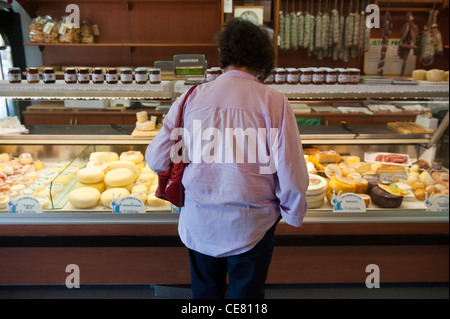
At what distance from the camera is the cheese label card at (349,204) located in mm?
2500

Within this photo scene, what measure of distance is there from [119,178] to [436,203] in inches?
86.8

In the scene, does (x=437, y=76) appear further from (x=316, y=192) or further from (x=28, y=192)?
(x=28, y=192)

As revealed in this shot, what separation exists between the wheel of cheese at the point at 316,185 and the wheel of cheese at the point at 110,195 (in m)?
1.24

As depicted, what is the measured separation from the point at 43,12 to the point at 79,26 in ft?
2.42

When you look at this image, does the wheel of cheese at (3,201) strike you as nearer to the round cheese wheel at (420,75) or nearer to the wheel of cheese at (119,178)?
the wheel of cheese at (119,178)

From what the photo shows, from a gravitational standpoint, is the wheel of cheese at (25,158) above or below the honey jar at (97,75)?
below

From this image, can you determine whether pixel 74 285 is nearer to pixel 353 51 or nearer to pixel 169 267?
pixel 169 267

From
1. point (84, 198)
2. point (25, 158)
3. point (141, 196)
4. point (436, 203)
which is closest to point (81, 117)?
point (25, 158)

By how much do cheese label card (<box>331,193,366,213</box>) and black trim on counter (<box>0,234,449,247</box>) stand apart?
0.60 ft

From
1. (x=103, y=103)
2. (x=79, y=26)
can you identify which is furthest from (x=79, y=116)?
(x=79, y=26)

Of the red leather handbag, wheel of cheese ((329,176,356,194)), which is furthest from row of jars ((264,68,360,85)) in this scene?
the red leather handbag

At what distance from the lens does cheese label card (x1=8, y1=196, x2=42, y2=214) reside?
2.44 metres

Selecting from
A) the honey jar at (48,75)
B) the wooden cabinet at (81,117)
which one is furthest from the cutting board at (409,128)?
the honey jar at (48,75)

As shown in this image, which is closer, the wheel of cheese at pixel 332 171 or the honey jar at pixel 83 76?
the honey jar at pixel 83 76
